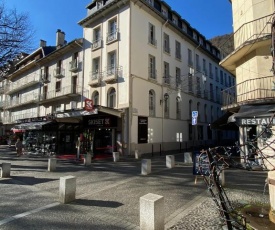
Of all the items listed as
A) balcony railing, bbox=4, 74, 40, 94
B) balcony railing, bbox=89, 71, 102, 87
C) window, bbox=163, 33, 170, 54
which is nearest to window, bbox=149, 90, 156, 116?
balcony railing, bbox=89, 71, 102, 87

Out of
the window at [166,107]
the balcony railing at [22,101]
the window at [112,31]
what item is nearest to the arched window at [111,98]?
the window at [112,31]

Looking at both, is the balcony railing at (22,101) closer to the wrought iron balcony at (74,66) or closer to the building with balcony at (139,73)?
the wrought iron balcony at (74,66)

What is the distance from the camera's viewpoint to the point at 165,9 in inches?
959

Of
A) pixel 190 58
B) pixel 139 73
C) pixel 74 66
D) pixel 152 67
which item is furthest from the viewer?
pixel 190 58

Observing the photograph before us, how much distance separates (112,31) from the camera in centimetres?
2145

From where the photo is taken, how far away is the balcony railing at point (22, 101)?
104 ft

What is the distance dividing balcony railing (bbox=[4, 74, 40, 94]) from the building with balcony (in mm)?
12669

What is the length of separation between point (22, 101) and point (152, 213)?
36722 mm

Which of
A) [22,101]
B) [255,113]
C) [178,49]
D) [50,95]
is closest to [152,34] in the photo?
[178,49]

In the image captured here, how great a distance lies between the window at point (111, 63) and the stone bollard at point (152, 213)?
17.1 m

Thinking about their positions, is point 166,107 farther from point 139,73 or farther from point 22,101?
point 22,101

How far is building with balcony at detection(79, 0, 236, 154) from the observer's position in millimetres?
19234

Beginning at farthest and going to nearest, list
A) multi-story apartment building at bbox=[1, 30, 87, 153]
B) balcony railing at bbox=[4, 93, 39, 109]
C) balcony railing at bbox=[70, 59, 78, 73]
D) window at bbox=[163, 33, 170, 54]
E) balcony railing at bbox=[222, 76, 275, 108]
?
balcony railing at bbox=[4, 93, 39, 109], balcony railing at bbox=[70, 59, 78, 73], window at bbox=[163, 33, 170, 54], multi-story apartment building at bbox=[1, 30, 87, 153], balcony railing at bbox=[222, 76, 275, 108]

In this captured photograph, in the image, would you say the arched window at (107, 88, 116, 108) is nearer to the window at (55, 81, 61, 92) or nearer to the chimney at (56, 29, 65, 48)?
the window at (55, 81, 61, 92)
